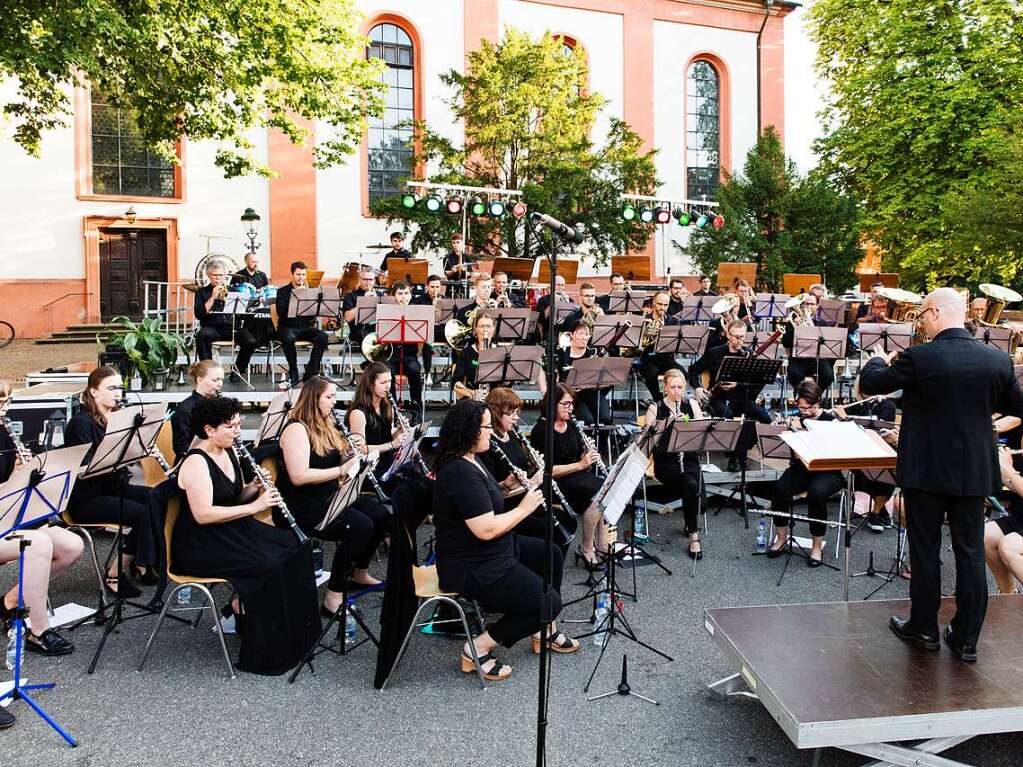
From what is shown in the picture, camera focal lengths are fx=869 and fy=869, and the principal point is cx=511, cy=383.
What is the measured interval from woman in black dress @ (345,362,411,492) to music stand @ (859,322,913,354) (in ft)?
23.5

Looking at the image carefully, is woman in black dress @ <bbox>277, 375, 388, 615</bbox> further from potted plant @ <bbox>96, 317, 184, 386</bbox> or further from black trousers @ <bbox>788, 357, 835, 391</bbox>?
black trousers @ <bbox>788, 357, 835, 391</bbox>

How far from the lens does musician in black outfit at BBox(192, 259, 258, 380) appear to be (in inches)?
470

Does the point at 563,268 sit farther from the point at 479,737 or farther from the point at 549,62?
the point at 479,737

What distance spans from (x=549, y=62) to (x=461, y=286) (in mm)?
6216

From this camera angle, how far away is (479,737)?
454 cm

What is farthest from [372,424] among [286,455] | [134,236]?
[134,236]

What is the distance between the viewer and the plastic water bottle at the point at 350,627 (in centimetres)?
574

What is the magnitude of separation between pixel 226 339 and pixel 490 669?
820cm

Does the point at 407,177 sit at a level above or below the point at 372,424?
above

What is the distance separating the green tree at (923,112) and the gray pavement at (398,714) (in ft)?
61.5

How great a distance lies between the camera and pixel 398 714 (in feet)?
15.7

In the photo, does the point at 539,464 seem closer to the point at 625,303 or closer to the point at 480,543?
the point at 480,543

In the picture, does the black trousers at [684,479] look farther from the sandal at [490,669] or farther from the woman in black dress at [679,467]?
the sandal at [490,669]

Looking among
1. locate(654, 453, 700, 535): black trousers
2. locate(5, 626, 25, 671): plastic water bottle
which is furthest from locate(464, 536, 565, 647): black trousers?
locate(654, 453, 700, 535): black trousers
